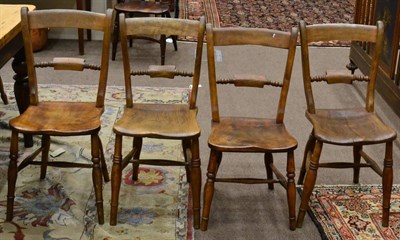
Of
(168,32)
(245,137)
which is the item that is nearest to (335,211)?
(245,137)

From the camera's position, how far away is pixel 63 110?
2982 mm

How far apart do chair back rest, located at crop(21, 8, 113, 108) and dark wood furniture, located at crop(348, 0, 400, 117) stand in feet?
6.62

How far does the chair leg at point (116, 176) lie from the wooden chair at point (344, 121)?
2.93 feet

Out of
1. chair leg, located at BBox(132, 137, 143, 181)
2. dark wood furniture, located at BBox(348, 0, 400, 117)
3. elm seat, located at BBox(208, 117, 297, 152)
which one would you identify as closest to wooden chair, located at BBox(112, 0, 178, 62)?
dark wood furniture, located at BBox(348, 0, 400, 117)

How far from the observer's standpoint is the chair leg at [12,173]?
2.81 metres

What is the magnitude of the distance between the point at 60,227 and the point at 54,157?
747 millimetres

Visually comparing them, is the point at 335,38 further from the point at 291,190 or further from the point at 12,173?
the point at 12,173

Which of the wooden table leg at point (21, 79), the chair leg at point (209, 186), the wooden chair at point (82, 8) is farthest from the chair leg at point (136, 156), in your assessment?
the wooden chair at point (82, 8)

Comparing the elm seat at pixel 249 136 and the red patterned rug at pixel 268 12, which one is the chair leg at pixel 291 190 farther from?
the red patterned rug at pixel 268 12

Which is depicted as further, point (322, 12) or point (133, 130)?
point (322, 12)

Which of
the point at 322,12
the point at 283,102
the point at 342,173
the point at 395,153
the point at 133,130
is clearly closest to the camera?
the point at 133,130

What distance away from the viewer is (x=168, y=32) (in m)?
2.97

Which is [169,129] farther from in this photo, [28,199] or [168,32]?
[28,199]

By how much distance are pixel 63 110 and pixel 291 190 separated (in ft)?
3.91
